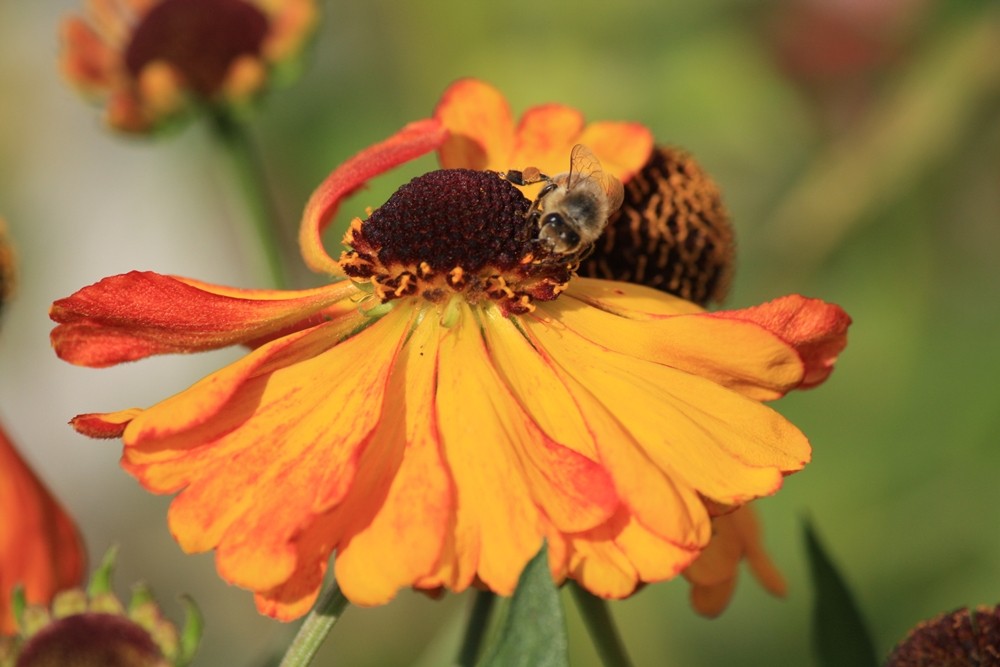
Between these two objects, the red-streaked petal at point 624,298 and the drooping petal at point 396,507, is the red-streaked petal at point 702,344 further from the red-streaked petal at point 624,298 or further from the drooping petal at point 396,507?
the drooping petal at point 396,507

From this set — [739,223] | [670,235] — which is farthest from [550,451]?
[739,223]

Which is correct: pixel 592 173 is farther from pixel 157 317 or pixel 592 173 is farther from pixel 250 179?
pixel 250 179

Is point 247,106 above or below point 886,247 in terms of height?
above

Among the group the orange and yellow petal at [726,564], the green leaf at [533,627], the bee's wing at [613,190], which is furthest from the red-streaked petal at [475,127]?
the green leaf at [533,627]

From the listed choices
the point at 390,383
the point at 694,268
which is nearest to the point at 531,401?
the point at 390,383

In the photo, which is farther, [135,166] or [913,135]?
[135,166]

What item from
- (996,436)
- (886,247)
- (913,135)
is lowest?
(996,436)

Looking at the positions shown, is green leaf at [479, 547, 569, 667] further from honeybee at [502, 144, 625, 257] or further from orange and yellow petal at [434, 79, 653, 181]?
orange and yellow petal at [434, 79, 653, 181]

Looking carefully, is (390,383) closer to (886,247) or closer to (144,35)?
(144,35)
